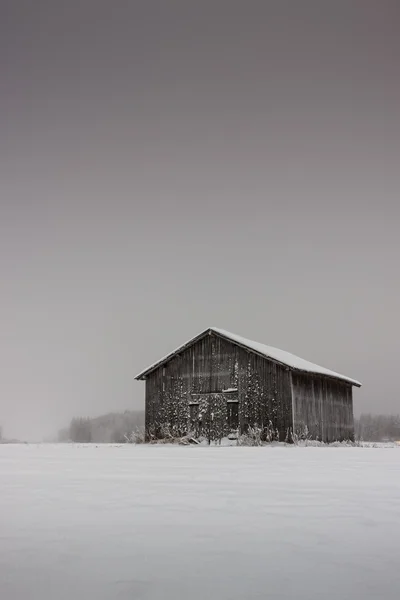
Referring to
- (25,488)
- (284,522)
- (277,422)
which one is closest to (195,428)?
(277,422)

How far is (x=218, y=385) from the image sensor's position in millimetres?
25250

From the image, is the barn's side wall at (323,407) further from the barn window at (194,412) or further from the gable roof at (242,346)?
the barn window at (194,412)

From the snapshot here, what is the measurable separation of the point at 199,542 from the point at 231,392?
71.7 feet

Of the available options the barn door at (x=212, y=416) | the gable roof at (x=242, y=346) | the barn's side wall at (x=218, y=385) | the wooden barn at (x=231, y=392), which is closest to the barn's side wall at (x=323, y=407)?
the wooden barn at (x=231, y=392)

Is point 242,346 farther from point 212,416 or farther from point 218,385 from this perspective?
point 212,416

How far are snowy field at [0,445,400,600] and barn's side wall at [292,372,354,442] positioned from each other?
62.4ft

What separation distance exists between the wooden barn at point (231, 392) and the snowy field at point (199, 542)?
18201 mm

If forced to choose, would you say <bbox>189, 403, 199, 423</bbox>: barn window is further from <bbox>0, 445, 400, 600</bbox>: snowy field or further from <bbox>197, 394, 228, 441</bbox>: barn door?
<bbox>0, 445, 400, 600</bbox>: snowy field

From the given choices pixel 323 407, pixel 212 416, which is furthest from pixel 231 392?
pixel 323 407

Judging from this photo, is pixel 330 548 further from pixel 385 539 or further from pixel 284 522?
pixel 284 522

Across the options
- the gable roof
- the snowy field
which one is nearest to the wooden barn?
the gable roof

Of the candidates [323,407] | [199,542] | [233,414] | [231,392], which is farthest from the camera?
[323,407]

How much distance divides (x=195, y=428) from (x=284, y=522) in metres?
22.0

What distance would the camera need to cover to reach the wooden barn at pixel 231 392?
2378 centimetres
